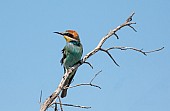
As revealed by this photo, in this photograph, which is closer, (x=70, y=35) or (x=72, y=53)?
(x=70, y=35)

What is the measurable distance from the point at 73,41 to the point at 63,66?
21.8 inches

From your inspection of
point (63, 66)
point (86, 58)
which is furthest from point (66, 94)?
point (86, 58)

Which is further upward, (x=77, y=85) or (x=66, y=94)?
(x=66, y=94)

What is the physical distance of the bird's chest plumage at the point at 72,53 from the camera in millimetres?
6309

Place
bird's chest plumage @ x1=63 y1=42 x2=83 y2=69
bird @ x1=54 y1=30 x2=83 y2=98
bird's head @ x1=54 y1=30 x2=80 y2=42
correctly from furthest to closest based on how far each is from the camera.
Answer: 1. bird's chest plumage @ x1=63 y1=42 x2=83 y2=69
2. bird @ x1=54 y1=30 x2=83 y2=98
3. bird's head @ x1=54 y1=30 x2=80 y2=42

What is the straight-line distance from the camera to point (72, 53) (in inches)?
250

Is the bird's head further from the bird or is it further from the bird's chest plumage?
the bird's chest plumage

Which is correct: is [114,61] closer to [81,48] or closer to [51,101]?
[51,101]

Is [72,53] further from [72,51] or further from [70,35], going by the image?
[70,35]

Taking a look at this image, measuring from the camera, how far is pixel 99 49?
15.8 ft

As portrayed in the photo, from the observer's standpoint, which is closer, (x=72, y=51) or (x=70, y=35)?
(x=70, y=35)

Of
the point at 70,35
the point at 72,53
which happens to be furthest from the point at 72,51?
the point at 70,35

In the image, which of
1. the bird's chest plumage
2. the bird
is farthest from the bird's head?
the bird's chest plumage

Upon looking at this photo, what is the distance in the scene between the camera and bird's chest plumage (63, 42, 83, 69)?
631 cm
